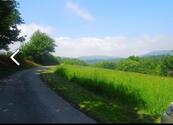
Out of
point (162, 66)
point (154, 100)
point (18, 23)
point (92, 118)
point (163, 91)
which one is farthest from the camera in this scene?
point (162, 66)

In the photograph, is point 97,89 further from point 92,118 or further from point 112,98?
point 92,118

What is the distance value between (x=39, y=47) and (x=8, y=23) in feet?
211

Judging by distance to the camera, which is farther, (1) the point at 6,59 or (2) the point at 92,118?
(1) the point at 6,59

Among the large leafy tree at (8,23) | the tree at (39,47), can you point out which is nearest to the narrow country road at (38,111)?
Answer: the large leafy tree at (8,23)

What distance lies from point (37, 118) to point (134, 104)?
6118 millimetres

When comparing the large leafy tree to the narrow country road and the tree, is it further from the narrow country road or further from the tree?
the tree

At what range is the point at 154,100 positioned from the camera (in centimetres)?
1833

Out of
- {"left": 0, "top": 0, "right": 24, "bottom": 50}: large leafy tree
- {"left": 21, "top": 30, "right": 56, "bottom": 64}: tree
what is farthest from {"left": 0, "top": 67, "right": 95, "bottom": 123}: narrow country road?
{"left": 21, "top": 30, "right": 56, "bottom": 64}: tree

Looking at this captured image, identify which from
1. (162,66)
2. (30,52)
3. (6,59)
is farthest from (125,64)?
(6,59)

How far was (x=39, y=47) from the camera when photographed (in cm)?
11081

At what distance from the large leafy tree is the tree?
1706 inches

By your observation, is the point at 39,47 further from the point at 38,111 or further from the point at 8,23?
the point at 38,111

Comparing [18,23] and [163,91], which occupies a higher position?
A: [18,23]

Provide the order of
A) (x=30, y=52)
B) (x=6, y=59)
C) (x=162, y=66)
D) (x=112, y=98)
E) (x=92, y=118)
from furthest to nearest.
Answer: (x=162, y=66)
(x=30, y=52)
(x=6, y=59)
(x=112, y=98)
(x=92, y=118)
